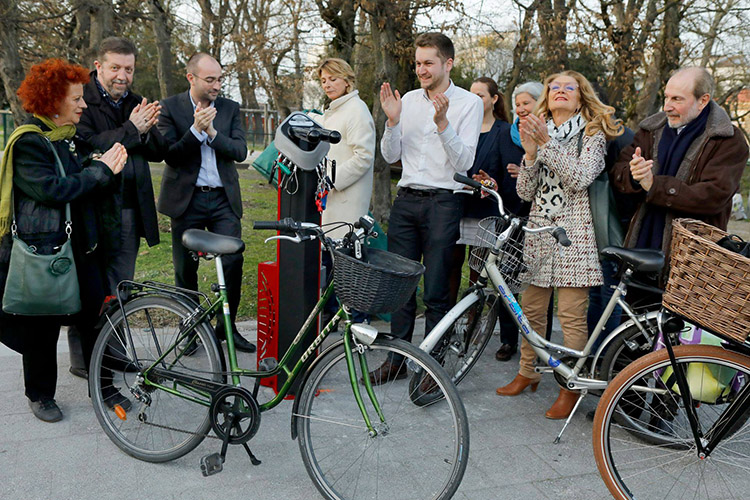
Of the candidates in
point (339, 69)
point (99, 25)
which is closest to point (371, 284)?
point (339, 69)

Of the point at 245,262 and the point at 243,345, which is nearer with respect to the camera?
the point at 243,345

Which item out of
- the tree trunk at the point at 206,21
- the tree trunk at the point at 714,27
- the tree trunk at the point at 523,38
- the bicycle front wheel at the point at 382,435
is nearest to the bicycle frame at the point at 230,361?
the bicycle front wheel at the point at 382,435

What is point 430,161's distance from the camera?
435 centimetres

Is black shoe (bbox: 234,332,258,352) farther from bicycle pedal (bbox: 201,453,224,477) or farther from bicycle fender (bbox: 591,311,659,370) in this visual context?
bicycle fender (bbox: 591,311,659,370)

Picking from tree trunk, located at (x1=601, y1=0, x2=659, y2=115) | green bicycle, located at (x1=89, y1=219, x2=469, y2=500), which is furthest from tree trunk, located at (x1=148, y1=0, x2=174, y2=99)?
green bicycle, located at (x1=89, y1=219, x2=469, y2=500)

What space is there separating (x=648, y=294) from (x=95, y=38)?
845 cm

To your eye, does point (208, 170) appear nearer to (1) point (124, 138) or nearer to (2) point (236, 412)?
(1) point (124, 138)

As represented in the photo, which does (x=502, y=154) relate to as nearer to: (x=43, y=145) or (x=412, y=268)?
(x=412, y=268)

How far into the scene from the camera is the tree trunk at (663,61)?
12727mm

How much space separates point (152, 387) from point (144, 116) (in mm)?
1753

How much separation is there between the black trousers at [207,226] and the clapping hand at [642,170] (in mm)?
2646

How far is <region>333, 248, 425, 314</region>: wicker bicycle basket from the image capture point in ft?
8.53

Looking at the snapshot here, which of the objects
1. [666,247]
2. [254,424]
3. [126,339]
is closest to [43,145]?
[126,339]

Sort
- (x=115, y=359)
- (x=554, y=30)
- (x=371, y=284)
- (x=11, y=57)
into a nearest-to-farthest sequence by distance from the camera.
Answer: (x=371, y=284) → (x=115, y=359) → (x=11, y=57) → (x=554, y=30)
